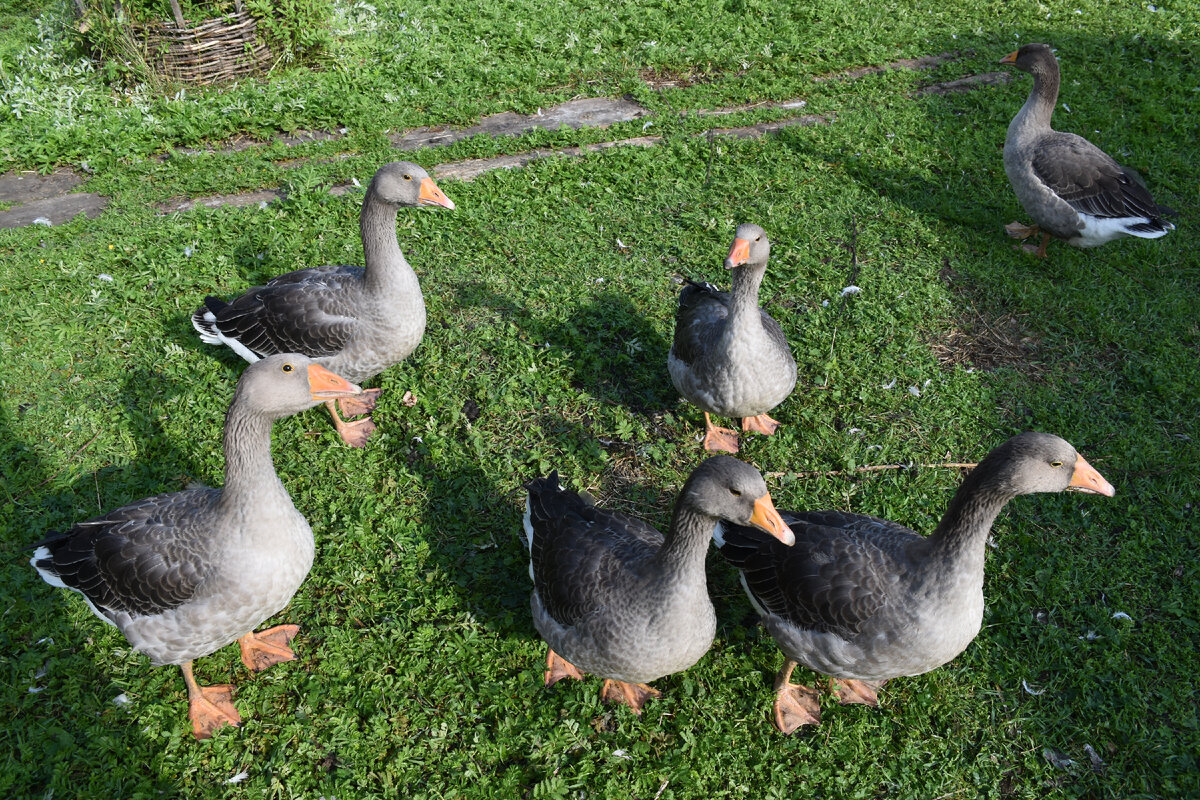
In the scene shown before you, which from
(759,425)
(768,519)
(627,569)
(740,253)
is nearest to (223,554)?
(627,569)

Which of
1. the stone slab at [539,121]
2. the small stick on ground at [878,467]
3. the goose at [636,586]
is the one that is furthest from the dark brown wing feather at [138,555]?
the stone slab at [539,121]

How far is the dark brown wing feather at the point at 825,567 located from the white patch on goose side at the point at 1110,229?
193 inches

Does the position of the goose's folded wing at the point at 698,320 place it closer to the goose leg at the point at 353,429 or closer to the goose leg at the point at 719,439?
the goose leg at the point at 719,439

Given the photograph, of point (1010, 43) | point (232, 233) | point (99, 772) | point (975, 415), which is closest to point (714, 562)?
point (975, 415)

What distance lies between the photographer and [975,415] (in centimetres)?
611

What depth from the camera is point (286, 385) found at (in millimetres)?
3971

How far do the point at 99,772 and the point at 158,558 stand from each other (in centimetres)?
122

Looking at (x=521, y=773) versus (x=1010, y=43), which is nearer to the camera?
(x=521, y=773)

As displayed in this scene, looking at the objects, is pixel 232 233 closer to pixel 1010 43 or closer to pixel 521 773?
pixel 521 773

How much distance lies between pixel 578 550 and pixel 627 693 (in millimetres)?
936

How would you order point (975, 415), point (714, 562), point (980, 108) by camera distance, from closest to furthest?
point (714, 562), point (975, 415), point (980, 108)

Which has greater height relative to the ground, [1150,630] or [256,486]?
[256,486]

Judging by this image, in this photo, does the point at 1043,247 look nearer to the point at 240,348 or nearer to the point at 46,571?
the point at 240,348

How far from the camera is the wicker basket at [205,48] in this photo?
368 inches
